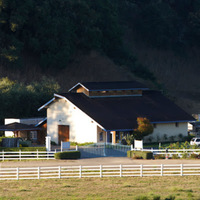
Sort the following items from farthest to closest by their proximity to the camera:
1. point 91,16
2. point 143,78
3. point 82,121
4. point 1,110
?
1. point 143,78
2. point 91,16
3. point 1,110
4. point 82,121

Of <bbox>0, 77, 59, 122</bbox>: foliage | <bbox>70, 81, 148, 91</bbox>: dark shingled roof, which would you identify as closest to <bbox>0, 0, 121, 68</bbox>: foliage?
<bbox>0, 77, 59, 122</bbox>: foliage

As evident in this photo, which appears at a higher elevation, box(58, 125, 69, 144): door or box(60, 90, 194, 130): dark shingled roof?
box(60, 90, 194, 130): dark shingled roof

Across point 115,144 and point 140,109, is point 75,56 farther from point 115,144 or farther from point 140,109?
point 115,144

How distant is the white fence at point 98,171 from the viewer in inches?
1997

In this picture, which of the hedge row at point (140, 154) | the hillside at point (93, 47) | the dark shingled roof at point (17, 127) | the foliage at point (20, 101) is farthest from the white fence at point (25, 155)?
the hillside at point (93, 47)

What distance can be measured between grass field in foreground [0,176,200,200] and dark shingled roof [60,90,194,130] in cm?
2175

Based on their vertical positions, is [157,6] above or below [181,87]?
above

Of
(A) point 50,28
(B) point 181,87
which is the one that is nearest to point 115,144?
(A) point 50,28

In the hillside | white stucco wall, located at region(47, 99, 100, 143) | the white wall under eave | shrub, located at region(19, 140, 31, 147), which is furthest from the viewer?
the hillside

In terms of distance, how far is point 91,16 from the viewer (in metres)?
121

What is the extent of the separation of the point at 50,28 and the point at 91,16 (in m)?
10.5

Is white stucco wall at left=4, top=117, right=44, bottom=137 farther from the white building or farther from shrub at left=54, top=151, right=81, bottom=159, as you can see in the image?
shrub at left=54, top=151, right=81, bottom=159

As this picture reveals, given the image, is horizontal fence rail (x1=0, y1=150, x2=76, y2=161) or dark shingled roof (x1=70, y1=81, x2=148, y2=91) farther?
dark shingled roof (x1=70, y1=81, x2=148, y2=91)

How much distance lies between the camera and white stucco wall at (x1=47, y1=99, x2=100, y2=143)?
241 feet
